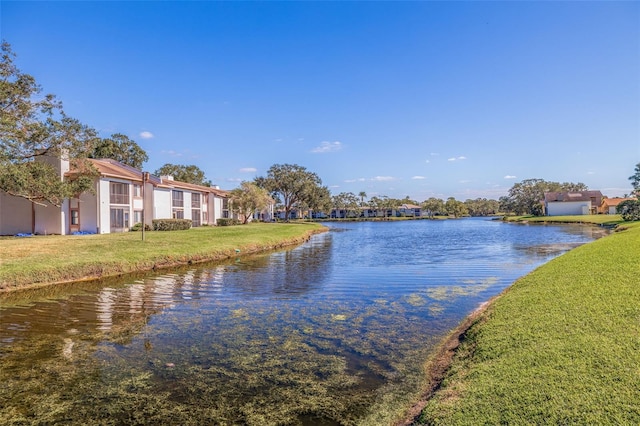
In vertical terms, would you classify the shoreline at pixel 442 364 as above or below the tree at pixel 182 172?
below

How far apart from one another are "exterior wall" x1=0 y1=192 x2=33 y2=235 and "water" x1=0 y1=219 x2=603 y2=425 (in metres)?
20.2

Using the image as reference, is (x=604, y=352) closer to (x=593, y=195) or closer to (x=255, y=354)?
(x=255, y=354)

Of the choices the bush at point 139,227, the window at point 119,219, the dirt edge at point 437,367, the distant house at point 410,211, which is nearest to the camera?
the dirt edge at point 437,367

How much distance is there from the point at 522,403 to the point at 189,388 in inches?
195

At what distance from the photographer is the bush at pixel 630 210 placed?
4553 centimetres

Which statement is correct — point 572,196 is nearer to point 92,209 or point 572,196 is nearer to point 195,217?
point 195,217

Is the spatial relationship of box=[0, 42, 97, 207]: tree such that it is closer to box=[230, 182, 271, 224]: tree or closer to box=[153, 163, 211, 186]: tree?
box=[230, 182, 271, 224]: tree

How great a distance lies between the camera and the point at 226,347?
27.4 ft

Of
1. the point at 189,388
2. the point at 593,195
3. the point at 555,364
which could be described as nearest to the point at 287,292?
the point at 189,388

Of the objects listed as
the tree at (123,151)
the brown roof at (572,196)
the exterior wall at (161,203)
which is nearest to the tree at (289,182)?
the tree at (123,151)

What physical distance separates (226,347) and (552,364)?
20.2ft

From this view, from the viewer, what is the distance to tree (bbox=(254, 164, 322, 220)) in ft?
271

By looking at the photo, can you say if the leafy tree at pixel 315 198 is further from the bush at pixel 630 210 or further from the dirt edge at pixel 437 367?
the dirt edge at pixel 437 367

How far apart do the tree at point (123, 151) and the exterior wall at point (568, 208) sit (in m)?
88.5
